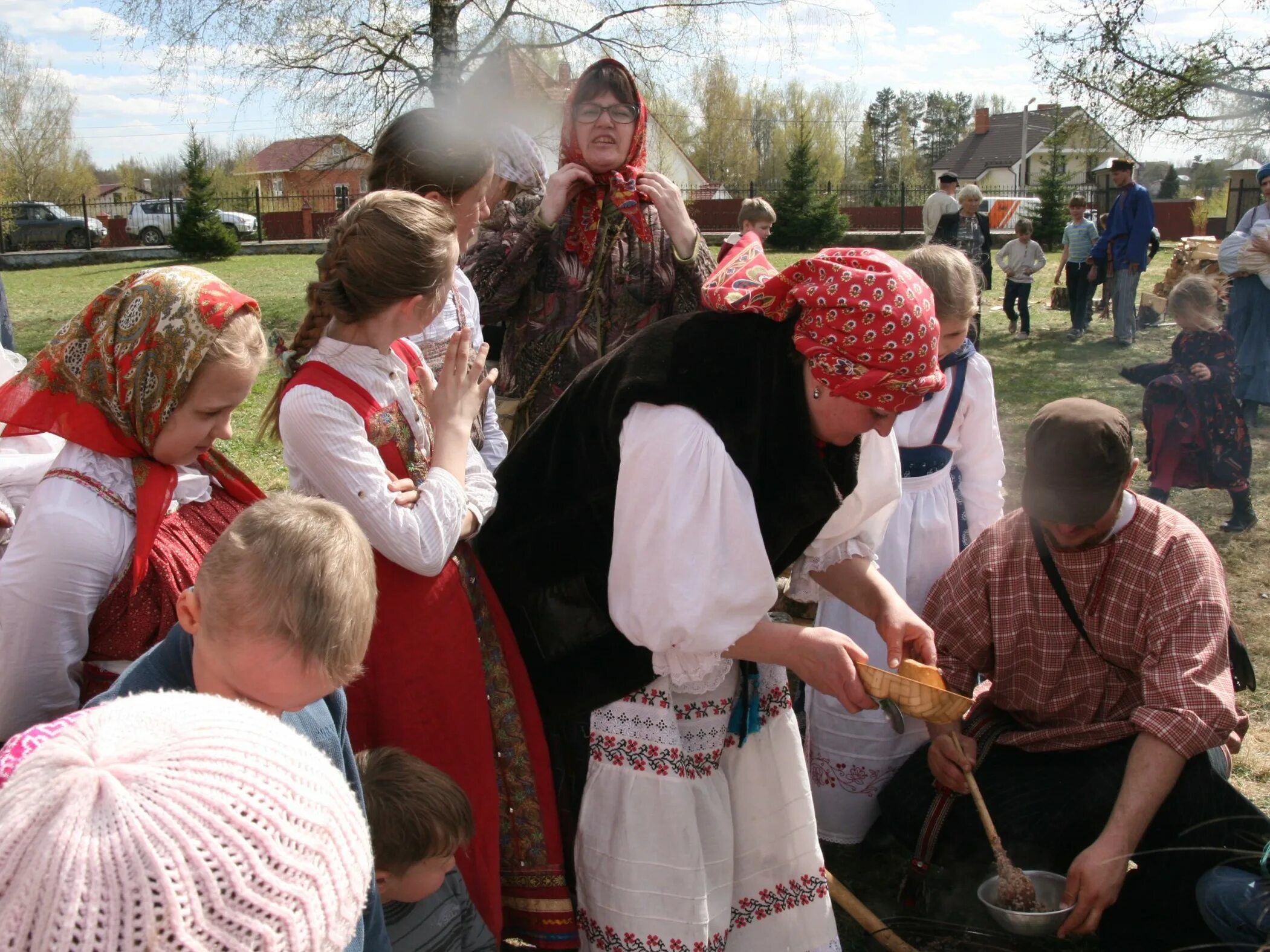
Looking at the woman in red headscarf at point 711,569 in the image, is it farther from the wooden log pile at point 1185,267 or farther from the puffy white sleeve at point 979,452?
the wooden log pile at point 1185,267

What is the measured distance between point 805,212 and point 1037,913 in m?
25.4

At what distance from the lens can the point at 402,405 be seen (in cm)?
215

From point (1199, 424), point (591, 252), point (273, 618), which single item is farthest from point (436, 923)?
point (1199, 424)

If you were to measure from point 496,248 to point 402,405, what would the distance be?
1.36 m

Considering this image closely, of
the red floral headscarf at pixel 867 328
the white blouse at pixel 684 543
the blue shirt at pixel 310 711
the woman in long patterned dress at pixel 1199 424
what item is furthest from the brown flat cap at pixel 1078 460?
the woman in long patterned dress at pixel 1199 424

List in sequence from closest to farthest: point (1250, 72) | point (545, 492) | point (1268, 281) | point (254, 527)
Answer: point (254, 527), point (545, 492), point (1268, 281), point (1250, 72)

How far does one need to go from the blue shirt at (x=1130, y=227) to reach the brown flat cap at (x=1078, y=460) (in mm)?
9584

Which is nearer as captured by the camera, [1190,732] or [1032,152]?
[1190,732]

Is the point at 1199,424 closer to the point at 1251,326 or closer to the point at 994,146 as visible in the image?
the point at 1251,326

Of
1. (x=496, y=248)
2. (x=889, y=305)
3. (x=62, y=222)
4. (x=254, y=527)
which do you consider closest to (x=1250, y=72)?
(x=496, y=248)

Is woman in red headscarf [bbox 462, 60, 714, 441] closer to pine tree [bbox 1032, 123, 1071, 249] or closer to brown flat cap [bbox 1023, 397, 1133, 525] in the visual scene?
brown flat cap [bbox 1023, 397, 1133, 525]

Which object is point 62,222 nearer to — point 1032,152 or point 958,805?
point 958,805

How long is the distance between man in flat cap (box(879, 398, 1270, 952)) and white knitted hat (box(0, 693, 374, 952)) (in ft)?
6.34

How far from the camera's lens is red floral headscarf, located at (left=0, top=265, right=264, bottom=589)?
184cm
